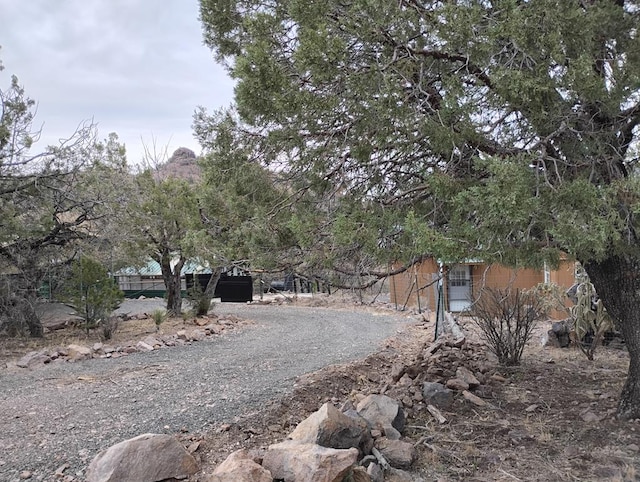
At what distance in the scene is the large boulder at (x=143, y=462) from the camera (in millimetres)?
3277

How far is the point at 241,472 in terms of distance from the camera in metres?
3.15

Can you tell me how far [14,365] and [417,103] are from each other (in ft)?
25.9

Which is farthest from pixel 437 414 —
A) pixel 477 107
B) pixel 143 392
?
pixel 143 392

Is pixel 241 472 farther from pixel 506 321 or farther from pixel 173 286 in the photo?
pixel 173 286

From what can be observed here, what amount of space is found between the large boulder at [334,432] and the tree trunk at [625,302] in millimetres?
2415

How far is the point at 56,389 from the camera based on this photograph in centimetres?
664

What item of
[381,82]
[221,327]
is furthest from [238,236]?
[221,327]

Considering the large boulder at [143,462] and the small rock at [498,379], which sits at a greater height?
the large boulder at [143,462]

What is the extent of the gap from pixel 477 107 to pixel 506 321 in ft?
14.8

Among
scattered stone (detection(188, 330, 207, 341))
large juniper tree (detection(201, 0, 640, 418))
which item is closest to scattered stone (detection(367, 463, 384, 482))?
large juniper tree (detection(201, 0, 640, 418))

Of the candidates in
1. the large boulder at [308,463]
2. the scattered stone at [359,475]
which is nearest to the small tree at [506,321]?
the scattered stone at [359,475]

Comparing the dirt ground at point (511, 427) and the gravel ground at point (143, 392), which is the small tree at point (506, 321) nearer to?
the dirt ground at point (511, 427)

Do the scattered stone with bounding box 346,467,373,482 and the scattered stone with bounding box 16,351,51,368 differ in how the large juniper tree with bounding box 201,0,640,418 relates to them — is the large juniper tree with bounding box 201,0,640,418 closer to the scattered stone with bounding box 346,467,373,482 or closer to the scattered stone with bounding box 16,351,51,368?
the scattered stone with bounding box 346,467,373,482

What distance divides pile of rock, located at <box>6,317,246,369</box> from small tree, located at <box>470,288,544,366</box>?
608 centimetres
